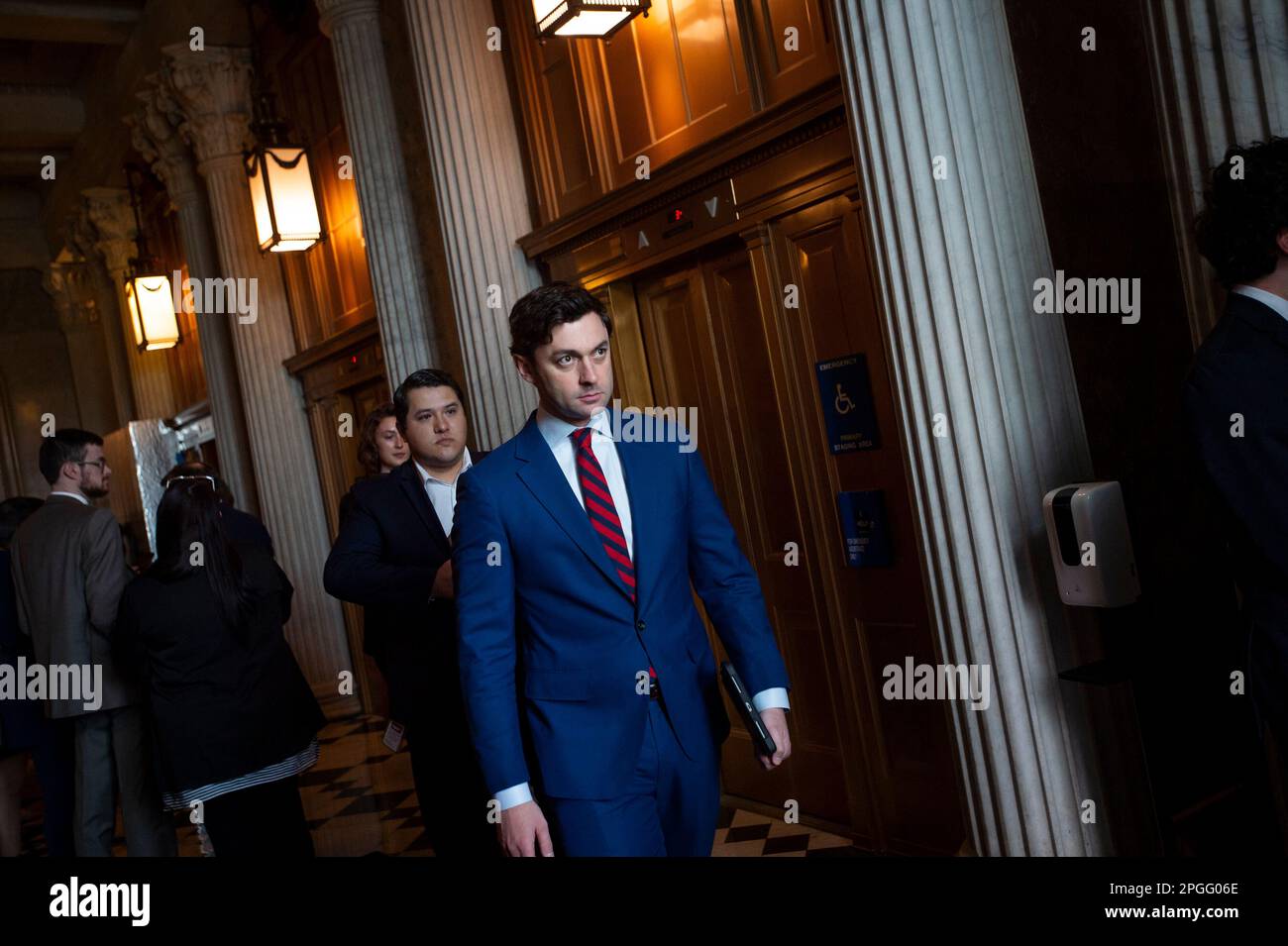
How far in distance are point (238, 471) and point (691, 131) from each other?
22.6ft

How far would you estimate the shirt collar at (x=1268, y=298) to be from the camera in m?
2.06

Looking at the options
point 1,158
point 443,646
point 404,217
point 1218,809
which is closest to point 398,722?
point 443,646

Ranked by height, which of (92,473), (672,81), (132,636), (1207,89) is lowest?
(132,636)

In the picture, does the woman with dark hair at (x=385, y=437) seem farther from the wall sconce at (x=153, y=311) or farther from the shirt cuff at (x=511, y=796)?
the wall sconce at (x=153, y=311)

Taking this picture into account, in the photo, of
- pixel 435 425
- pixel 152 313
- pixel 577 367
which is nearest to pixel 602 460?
pixel 577 367

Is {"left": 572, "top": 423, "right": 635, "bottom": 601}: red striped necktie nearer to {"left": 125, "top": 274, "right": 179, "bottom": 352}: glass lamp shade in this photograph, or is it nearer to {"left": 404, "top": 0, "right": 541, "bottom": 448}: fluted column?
{"left": 404, "top": 0, "right": 541, "bottom": 448}: fluted column

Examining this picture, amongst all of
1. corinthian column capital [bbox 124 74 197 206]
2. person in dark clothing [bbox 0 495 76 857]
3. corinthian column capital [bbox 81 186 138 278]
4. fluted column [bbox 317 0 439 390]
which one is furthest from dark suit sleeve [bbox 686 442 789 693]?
corinthian column capital [bbox 81 186 138 278]

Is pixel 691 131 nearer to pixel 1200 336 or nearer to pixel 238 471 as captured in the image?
pixel 1200 336

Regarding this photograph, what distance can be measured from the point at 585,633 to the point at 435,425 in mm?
1372

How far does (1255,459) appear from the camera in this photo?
6.52 feet

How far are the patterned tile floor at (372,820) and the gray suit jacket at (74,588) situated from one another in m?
1.26

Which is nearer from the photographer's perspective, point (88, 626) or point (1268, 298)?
point (1268, 298)

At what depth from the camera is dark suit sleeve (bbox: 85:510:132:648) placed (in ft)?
15.1

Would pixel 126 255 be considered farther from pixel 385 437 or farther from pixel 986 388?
pixel 986 388
